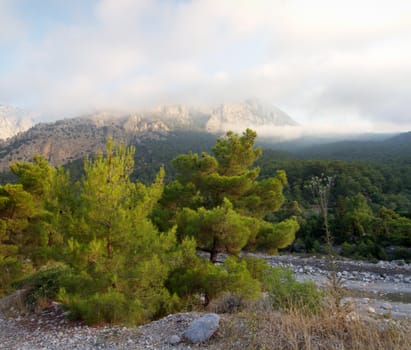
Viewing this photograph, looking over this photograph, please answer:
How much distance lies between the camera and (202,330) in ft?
16.1

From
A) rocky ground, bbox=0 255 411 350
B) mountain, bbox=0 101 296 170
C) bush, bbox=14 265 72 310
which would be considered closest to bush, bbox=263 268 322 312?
rocky ground, bbox=0 255 411 350

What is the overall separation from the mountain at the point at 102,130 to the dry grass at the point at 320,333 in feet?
197

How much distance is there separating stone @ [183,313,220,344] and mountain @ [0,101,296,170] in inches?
2341

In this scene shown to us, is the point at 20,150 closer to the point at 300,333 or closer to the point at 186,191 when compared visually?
Answer: the point at 186,191

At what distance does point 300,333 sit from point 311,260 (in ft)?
73.9

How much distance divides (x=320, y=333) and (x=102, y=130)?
119704 millimetres

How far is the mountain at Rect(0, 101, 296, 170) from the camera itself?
9381cm

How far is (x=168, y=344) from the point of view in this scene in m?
4.98

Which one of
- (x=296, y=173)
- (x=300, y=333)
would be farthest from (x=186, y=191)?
(x=296, y=173)

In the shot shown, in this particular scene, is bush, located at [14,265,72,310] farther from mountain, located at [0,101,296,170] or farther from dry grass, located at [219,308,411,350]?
mountain, located at [0,101,296,170]

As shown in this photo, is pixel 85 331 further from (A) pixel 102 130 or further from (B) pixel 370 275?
Result: (A) pixel 102 130

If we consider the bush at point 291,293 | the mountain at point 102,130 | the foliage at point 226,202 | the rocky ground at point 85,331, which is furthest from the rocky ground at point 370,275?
the mountain at point 102,130

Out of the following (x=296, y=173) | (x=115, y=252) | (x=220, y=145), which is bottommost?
(x=296, y=173)

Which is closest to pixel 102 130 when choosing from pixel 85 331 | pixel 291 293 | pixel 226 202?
pixel 226 202
